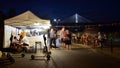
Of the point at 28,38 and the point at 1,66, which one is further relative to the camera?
the point at 28,38

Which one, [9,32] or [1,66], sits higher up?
[9,32]

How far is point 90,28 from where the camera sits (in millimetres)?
42500

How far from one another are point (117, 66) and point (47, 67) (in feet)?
11.3

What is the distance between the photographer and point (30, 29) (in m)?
24.6

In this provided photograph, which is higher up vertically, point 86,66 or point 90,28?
point 90,28

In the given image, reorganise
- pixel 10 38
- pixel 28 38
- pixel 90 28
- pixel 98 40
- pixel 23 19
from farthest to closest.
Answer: pixel 90 28 → pixel 98 40 → pixel 28 38 → pixel 10 38 → pixel 23 19

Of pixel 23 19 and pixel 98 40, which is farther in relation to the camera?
pixel 98 40

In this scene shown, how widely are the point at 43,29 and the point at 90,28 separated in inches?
768

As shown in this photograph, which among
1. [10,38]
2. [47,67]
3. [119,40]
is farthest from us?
[119,40]

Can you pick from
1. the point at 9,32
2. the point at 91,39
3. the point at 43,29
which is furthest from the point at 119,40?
the point at 9,32

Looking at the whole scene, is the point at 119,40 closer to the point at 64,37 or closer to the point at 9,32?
the point at 64,37

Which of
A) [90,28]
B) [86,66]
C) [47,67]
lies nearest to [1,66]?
[47,67]

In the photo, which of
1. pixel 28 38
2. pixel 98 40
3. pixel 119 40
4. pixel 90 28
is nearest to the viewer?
pixel 28 38

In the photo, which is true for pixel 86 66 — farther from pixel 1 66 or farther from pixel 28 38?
pixel 28 38
